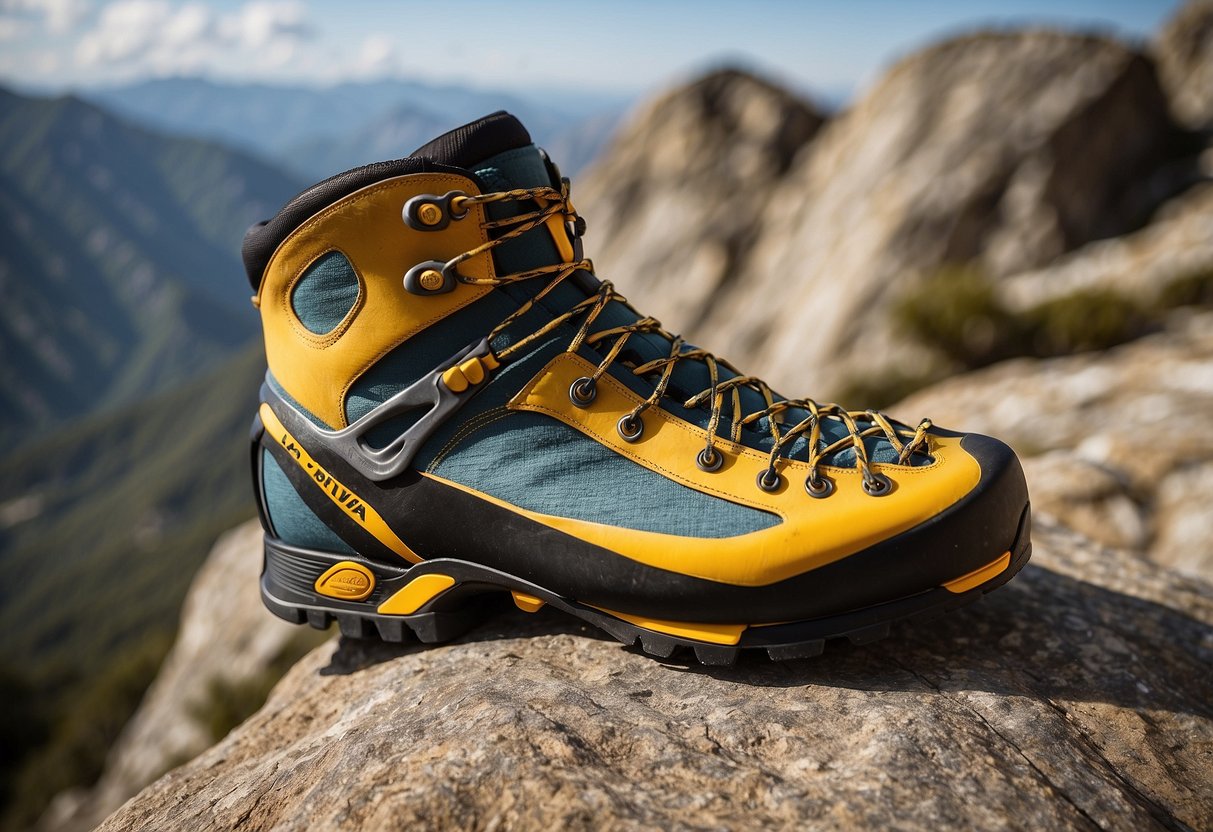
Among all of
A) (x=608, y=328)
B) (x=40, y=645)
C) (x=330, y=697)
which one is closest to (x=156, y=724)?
(x=330, y=697)

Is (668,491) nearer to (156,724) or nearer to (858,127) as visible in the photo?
(156,724)

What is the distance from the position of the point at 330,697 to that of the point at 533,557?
786 millimetres

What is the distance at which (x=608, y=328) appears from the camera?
2105 millimetres

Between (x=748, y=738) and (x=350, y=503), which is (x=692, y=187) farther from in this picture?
(x=748, y=738)

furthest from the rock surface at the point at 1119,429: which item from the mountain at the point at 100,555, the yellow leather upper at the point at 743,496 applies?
the mountain at the point at 100,555

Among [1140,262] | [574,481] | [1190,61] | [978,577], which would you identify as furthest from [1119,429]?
[1190,61]

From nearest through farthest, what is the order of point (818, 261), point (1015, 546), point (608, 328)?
1. point (1015, 546)
2. point (608, 328)
3. point (818, 261)

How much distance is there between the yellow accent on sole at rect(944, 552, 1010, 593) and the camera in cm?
176

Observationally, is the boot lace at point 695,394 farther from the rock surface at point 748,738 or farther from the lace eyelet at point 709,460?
the rock surface at point 748,738

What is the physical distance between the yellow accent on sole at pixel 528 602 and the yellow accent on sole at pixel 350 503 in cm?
31

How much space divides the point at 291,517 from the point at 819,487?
1.53m

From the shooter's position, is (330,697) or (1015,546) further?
(330,697)

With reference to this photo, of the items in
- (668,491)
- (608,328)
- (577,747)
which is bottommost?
(577,747)

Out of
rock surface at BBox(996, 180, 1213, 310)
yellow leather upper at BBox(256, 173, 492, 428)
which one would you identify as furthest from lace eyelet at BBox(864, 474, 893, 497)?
rock surface at BBox(996, 180, 1213, 310)
